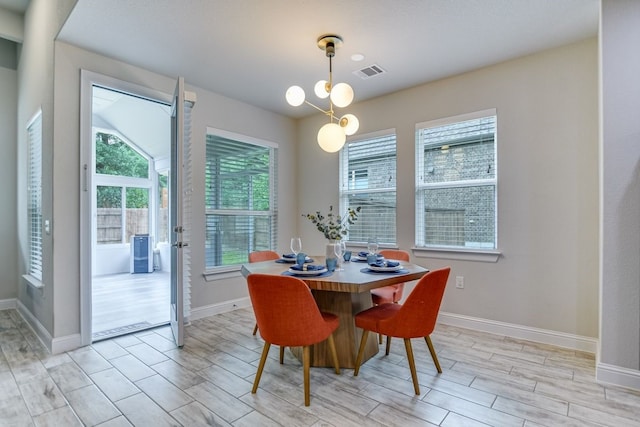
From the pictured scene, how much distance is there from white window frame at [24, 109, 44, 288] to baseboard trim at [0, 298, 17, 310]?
2.73 feet

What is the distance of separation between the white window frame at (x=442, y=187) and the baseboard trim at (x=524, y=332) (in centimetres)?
62

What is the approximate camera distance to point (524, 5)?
7.59 feet

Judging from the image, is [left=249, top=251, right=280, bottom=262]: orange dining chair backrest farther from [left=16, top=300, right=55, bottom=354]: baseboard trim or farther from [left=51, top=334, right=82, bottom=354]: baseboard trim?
[left=16, top=300, right=55, bottom=354]: baseboard trim

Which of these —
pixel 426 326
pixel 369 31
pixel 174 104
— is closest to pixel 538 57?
pixel 369 31

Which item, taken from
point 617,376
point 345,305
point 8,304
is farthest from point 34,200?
point 617,376

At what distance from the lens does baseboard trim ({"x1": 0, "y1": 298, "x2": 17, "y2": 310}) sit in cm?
412

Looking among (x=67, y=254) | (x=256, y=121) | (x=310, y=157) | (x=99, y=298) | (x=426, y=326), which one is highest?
(x=256, y=121)

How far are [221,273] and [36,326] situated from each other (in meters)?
1.79

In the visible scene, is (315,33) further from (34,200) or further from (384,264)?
(34,200)

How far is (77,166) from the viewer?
2877 millimetres

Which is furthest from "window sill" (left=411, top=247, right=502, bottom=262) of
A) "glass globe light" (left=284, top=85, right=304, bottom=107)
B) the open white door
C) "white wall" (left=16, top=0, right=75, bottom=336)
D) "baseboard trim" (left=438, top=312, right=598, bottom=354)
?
"white wall" (left=16, top=0, right=75, bottom=336)

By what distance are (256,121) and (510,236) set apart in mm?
3281

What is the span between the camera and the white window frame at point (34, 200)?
3.33 metres

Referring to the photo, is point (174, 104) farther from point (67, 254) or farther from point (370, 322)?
point (370, 322)
